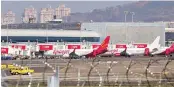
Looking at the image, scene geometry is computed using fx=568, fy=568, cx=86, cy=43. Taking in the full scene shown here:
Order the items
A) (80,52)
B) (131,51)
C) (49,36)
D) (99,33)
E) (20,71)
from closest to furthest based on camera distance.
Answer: (20,71)
(80,52)
(131,51)
(49,36)
(99,33)

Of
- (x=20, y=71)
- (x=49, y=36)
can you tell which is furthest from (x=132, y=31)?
(x=20, y=71)

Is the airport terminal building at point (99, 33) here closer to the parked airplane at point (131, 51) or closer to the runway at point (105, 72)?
the parked airplane at point (131, 51)

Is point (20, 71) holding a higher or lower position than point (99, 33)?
lower

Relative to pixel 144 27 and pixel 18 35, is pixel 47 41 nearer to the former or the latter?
pixel 18 35

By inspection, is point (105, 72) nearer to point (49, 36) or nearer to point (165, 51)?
point (165, 51)

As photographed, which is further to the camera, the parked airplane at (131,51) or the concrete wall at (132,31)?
the concrete wall at (132,31)

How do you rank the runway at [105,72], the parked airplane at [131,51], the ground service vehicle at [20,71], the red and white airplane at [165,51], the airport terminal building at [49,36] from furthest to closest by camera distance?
the airport terminal building at [49,36] → the red and white airplane at [165,51] → the parked airplane at [131,51] → the ground service vehicle at [20,71] → the runway at [105,72]

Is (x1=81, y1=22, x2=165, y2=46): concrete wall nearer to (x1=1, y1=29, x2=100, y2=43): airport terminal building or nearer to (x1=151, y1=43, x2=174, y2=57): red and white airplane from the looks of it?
(x1=1, y1=29, x2=100, y2=43): airport terminal building

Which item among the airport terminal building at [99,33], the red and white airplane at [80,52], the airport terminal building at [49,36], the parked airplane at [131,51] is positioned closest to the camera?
the red and white airplane at [80,52]

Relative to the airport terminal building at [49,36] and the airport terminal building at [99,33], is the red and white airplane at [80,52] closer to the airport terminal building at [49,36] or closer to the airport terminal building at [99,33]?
the airport terminal building at [99,33]

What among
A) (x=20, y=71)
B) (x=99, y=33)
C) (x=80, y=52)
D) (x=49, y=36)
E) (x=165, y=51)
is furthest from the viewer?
(x=99, y=33)

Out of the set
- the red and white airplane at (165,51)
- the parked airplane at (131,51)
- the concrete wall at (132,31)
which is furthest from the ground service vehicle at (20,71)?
the concrete wall at (132,31)

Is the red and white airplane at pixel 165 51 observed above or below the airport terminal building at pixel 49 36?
below

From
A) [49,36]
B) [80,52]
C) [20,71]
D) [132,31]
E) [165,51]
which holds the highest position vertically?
[132,31]
